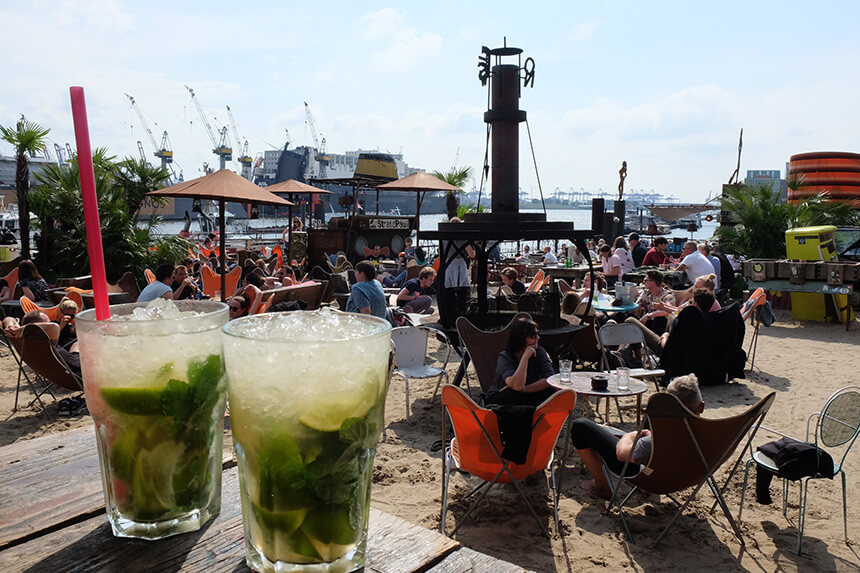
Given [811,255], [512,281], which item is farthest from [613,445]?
[811,255]

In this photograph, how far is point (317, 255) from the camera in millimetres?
18109

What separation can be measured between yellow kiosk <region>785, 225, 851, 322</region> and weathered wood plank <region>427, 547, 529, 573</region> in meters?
12.1

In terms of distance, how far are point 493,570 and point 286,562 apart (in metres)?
0.29

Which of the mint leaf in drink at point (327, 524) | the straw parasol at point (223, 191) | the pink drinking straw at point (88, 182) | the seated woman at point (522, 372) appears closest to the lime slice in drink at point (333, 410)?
the mint leaf in drink at point (327, 524)

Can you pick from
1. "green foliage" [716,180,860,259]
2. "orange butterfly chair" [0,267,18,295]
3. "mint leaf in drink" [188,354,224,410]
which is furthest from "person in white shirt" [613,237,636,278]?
"mint leaf in drink" [188,354,224,410]

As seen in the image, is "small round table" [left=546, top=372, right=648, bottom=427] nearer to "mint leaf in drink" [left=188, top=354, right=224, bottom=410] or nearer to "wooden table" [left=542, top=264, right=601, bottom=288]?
"mint leaf in drink" [left=188, top=354, right=224, bottom=410]

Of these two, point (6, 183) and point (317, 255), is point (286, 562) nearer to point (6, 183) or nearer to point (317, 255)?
point (317, 255)

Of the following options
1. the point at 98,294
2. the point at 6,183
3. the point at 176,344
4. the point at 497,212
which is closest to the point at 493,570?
the point at 176,344

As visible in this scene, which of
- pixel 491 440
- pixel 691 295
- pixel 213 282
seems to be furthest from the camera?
pixel 213 282

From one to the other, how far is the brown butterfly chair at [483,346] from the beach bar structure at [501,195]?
2.71 ft

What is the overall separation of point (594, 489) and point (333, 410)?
3.88 meters

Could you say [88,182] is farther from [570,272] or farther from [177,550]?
[570,272]

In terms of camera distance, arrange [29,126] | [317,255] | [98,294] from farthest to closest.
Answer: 1. [317,255]
2. [29,126]
3. [98,294]

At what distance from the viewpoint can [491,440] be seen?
3.75 m
